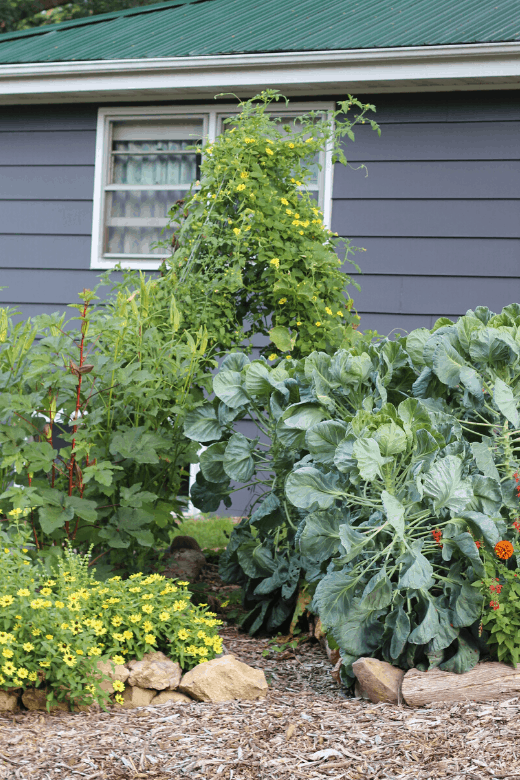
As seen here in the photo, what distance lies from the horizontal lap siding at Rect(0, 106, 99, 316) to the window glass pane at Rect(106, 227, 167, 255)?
0.20 meters

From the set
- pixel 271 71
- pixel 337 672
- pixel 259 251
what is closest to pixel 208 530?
pixel 259 251

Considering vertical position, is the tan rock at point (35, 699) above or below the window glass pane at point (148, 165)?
below

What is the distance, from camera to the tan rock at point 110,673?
236cm

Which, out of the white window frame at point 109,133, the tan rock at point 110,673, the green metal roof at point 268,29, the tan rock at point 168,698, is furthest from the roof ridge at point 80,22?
the tan rock at point 168,698

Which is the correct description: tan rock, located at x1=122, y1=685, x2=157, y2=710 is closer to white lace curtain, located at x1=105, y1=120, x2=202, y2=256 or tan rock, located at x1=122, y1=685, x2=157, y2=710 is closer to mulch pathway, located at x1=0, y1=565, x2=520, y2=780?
mulch pathway, located at x1=0, y1=565, x2=520, y2=780

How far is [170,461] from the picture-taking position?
333 cm

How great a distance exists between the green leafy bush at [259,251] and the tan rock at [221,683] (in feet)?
5.34

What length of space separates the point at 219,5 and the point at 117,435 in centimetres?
600

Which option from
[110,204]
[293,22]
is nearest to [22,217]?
[110,204]

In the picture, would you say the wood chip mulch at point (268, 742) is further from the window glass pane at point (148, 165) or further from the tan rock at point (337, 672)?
the window glass pane at point (148, 165)

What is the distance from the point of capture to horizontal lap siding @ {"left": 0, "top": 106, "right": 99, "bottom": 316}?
6230mm

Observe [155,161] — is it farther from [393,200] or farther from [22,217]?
[393,200]

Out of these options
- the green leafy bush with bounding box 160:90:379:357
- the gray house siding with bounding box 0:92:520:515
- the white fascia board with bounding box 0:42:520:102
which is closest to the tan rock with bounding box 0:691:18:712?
the green leafy bush with bounding box 160:90:379:357

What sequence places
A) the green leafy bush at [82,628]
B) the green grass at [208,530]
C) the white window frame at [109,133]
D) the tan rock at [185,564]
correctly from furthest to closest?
1. the white window frame at [109,133]
2. the green grass at [208,530]
3. the tan rock at [185,564]
4. the green leafy bush at [82,628]
